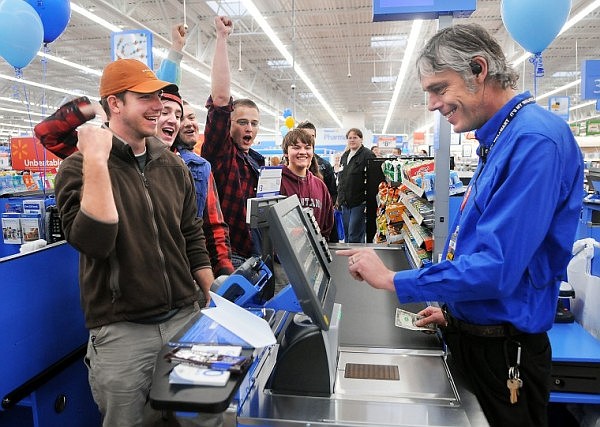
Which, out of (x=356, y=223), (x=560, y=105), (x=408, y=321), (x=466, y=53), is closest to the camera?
(x=466, y=53)

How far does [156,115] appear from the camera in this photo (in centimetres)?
178

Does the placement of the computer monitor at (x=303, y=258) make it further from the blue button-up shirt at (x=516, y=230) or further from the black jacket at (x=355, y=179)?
the black jacket at (x=355, y=179)

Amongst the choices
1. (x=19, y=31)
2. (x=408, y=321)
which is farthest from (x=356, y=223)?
(x=408, y=321)

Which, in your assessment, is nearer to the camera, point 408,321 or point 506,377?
point 506,377

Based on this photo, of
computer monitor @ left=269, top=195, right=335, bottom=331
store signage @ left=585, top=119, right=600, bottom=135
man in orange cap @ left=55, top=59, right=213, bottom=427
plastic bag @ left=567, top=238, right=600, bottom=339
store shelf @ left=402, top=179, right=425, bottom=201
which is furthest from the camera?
store signage @ left=585, top=119, right=600, bottom=135

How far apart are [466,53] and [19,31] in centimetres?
Answer: 459

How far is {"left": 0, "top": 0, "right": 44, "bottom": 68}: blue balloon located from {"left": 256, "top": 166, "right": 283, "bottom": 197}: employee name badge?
11.4ft

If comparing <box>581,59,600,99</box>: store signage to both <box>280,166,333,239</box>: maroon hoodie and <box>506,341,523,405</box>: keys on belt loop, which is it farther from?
<box>506,341,523,405</box>: keys on belt loop

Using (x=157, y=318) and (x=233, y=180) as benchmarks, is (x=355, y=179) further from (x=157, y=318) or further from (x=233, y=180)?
(x=157, y=318)

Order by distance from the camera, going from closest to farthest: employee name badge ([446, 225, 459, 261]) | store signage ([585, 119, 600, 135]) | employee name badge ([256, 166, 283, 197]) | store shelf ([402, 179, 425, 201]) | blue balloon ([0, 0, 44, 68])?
employee name badge ([446, 225, 459, 261])
employee name badge ([256, 166, 283, 197])
store shelf ([402, 179, 425, 201])
blue balloon ([0, 0, 44, 68])
store signage ([585, 119, 600, 135])

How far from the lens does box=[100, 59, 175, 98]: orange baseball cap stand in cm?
171

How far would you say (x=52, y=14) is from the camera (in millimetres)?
4922

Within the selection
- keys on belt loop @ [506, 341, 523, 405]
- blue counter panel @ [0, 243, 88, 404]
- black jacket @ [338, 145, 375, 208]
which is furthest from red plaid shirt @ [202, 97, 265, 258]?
black jacket @ [338, 145, 375, 208]

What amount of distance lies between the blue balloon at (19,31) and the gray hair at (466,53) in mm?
4419
